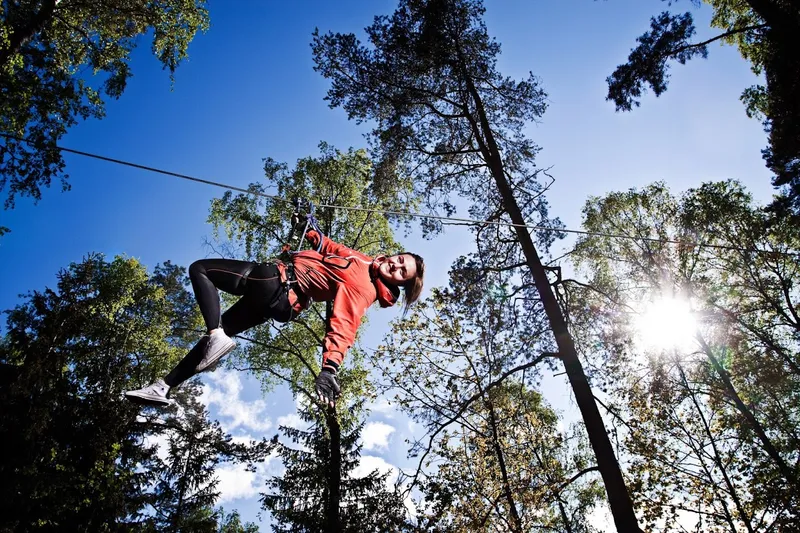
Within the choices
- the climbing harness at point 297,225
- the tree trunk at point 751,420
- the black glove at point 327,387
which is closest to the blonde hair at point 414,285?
the climbing harness at point 297,225

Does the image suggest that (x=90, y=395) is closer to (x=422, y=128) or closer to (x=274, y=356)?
(x=274, y=356)

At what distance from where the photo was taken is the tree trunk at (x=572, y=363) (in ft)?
16.1

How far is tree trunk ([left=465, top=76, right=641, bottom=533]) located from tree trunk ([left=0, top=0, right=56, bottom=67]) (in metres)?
9.51

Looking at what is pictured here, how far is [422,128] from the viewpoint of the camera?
9141 mm

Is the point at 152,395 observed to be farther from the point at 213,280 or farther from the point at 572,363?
the point at 572,363

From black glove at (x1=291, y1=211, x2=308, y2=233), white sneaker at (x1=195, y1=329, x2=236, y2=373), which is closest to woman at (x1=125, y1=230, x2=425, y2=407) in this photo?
white sneaker at (x1=195, y1=329, x2=236, y2=373)

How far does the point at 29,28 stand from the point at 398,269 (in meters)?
11.3

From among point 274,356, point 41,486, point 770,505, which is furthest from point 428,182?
point 41,486

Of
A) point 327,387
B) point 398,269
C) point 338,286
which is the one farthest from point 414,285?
point 327,387

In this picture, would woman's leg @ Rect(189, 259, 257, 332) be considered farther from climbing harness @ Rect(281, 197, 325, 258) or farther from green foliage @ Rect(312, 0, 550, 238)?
green foliage @ Rect(312, 0, 550, 238)

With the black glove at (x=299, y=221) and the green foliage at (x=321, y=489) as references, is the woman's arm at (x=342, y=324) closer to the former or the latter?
the black glove at (x=299, y=221)

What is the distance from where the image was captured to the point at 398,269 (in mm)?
3873

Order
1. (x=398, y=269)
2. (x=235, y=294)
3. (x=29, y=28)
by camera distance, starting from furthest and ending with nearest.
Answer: (x=29, y=28)
(x=398, y=269)
(x=235, y=294)

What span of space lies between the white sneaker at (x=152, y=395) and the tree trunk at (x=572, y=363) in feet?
11.2
